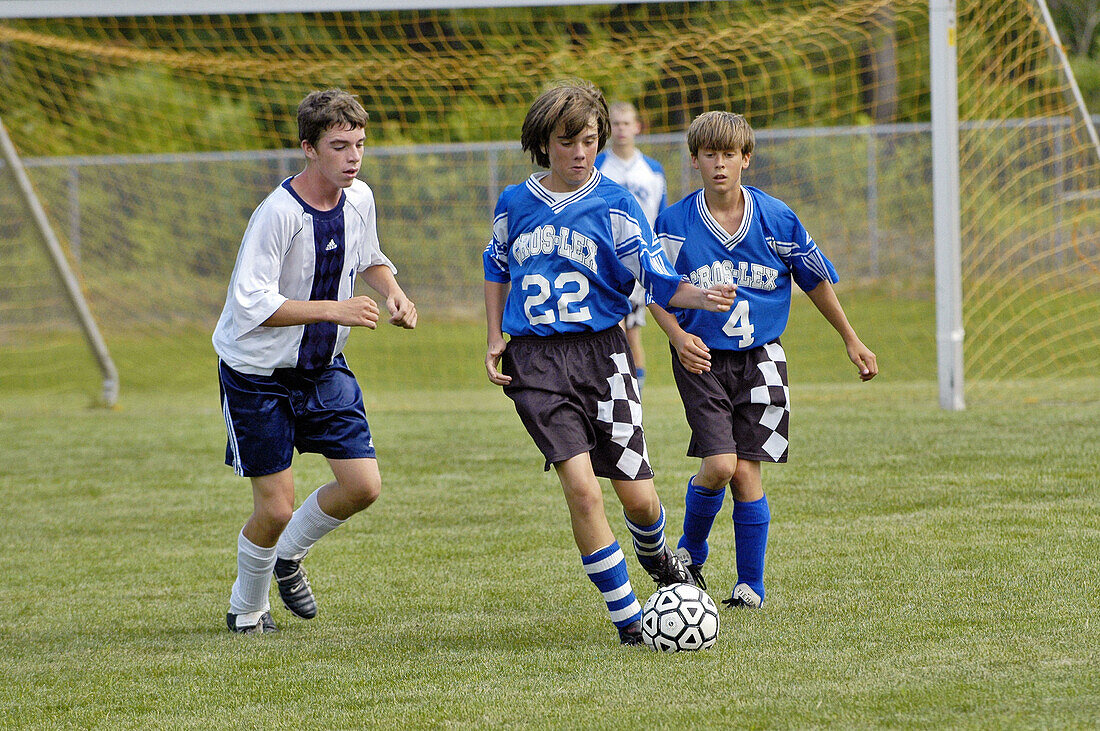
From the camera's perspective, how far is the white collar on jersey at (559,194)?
361 cm

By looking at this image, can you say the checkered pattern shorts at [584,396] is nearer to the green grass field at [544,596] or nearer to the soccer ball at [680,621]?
the soccer ball at [680,621]

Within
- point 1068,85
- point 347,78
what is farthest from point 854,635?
point 347,78

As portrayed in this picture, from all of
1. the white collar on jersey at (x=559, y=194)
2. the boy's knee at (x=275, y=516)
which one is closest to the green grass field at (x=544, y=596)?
the boy's knee at (x=275, y=516)

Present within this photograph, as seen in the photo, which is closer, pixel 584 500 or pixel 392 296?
pixel 584 500

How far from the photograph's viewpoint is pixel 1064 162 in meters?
9.30

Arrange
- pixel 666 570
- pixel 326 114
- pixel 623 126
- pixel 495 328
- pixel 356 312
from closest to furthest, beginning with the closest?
1. pixel 356 312
2. pixel 326 114
3. pixel 495 328
4. pixel 666 570
5. pixel 623 126

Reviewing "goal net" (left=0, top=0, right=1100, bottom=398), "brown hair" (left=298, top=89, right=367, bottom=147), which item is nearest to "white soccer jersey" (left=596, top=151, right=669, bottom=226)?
"goal net" (left=0, top=0, right=1100, bottom=398)

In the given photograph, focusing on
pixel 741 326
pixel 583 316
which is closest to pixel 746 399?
pixel 741 326

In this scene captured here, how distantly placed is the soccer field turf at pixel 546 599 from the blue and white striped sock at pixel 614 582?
0.11m

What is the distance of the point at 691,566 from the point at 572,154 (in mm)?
1416

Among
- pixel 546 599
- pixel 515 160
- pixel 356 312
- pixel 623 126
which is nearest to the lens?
pixel 356 312

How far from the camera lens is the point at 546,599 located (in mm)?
4070

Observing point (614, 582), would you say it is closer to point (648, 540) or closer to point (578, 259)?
point (648, 540)

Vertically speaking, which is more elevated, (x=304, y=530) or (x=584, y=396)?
(x=584, y=396)
